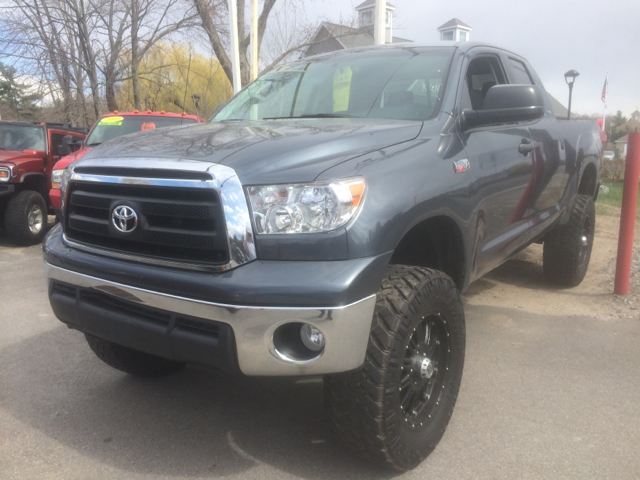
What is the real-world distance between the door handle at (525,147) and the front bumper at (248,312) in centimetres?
175

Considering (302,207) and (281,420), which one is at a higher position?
(302,207)

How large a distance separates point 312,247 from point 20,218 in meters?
6.91

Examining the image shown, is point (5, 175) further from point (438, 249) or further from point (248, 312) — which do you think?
point (248, 312)

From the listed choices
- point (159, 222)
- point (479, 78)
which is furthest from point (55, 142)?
point (159, 222)

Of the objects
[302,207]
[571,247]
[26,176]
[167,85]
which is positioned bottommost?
[571,247]

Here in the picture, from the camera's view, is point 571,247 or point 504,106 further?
point 571,247

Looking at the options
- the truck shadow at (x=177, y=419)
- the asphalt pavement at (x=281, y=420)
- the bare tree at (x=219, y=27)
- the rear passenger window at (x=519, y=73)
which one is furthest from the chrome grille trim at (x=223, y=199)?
the bare tree at (x=219, y=27)

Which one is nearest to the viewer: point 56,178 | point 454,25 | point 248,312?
point 248,312

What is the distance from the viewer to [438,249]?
2846 millimetres

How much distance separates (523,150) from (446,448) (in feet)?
6.12

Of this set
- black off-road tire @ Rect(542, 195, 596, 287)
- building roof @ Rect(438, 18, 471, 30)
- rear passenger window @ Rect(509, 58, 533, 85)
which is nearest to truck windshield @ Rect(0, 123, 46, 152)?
rear passenger window @ Rect(509, 58, 533, 85)

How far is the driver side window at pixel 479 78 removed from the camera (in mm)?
3223

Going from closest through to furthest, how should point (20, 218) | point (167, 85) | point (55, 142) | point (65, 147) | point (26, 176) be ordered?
point (20, 218) → point (65, 147) → point (26, 176) → point (55, 142) → point (167, 85)

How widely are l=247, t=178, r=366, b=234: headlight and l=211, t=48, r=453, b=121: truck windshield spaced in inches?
42.3
